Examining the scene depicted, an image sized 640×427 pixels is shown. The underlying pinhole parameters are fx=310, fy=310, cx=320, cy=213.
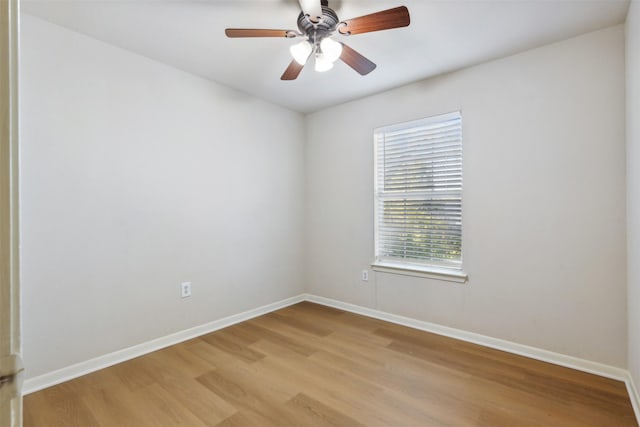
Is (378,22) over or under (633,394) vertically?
over

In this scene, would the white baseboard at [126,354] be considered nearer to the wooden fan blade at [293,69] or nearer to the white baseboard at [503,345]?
the white baseboard at [503,345]

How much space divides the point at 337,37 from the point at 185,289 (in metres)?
2.42

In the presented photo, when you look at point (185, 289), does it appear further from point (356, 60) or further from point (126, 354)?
point (356, 60)

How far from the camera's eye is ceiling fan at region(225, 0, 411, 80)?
1.63m

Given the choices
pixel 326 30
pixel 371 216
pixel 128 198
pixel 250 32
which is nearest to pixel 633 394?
pixel 371 216

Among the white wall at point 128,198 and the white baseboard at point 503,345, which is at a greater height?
the white wall at point 128,198

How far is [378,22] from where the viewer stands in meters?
1.67

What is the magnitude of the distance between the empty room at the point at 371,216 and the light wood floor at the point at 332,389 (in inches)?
0.7

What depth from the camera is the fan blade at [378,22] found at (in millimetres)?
1584

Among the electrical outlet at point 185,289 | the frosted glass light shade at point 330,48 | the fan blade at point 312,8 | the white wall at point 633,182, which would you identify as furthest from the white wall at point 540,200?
the electrical outlet at point 185,289

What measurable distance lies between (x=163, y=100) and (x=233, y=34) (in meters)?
1.16

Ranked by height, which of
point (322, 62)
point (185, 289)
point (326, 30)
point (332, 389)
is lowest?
point (332, 389)

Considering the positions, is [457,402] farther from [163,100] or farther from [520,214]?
[163,100]

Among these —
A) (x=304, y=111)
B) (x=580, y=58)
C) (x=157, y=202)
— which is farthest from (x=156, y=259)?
(x=580, y=58)
